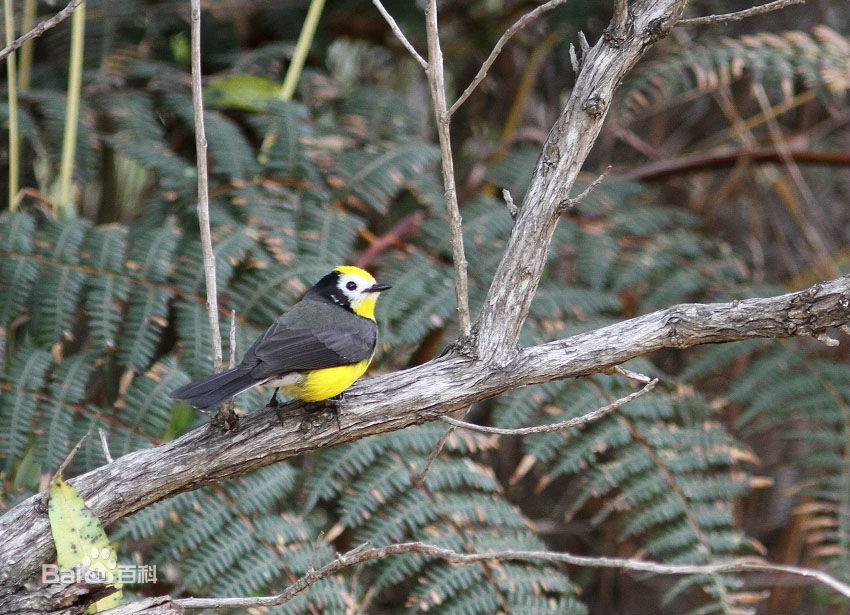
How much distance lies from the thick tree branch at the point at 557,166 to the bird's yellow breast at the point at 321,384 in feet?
1.47

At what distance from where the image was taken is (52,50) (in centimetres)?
387

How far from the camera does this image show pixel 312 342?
7.64 feet

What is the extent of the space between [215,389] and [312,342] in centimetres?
46

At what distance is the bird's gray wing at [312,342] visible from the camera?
219cm

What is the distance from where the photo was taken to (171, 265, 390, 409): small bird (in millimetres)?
1949

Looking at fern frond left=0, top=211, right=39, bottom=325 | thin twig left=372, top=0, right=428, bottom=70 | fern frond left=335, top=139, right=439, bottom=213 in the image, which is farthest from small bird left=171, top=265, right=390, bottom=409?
fern frond left=0, top=211, right=39, bottom=325

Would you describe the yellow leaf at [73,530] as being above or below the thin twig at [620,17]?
below

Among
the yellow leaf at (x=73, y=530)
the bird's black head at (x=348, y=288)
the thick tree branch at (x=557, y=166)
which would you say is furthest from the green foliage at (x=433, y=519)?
the yellow leaf at (x=73, y=530)

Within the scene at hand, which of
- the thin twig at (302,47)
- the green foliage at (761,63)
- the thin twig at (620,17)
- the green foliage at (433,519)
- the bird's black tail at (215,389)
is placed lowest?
the green foliage at (433,519)

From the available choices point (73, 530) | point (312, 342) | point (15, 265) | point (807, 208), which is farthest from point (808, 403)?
point (15, 265)

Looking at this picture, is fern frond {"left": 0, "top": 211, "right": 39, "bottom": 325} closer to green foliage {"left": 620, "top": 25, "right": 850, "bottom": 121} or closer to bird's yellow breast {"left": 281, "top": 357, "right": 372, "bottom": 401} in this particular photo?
bird's yellow breast {"left": 281, "top": 357, "right": 372, "bottom": 401}

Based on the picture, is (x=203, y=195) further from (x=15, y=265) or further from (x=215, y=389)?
(x=15, y=265)

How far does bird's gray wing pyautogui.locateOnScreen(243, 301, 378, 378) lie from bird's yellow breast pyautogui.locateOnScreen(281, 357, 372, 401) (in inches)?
0.7

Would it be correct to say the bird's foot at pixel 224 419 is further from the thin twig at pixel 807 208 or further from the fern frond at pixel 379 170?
the thin twig at pixel 807 208
